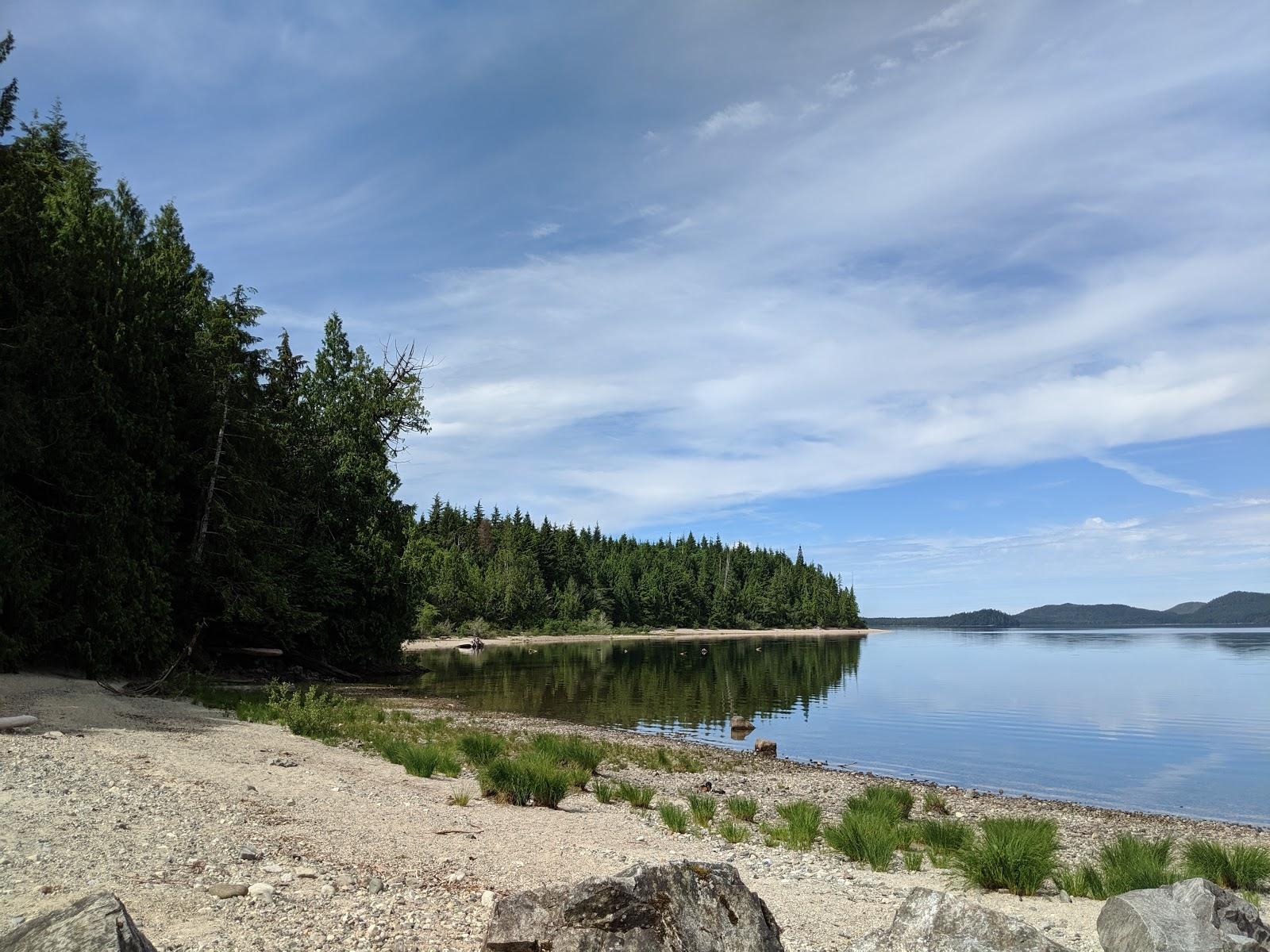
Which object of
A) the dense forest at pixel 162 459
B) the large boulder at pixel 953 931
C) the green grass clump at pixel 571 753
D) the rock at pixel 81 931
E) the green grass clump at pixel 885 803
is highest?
the dense forest at pixel 162 459

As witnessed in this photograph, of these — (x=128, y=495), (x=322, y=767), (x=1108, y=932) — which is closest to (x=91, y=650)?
(x=128, y=495)

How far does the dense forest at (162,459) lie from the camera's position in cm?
2220

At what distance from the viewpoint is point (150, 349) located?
83.1 ft

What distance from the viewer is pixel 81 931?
401 cm

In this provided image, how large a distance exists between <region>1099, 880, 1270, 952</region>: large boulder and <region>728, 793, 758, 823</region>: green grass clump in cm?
731

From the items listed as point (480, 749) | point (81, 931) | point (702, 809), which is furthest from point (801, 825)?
point (81, 931)

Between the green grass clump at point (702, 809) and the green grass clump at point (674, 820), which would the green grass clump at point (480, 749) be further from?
the green grass clump at point (674, 820)

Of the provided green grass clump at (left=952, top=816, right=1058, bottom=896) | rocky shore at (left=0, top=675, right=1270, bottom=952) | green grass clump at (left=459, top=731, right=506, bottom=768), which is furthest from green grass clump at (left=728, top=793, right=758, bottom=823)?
green grass clump at (left=459, top=731, right=506, bottom=768)

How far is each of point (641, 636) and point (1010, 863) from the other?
122469mm

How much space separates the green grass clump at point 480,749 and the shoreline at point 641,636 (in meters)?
49.0

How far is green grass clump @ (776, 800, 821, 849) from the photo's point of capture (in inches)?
465

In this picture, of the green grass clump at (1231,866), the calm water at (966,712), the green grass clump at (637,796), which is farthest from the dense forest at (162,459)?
the green grass clump at (1231,866)

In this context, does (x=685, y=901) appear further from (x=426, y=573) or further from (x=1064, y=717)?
(x=426, y=573)

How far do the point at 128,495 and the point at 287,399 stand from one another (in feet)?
53.4
